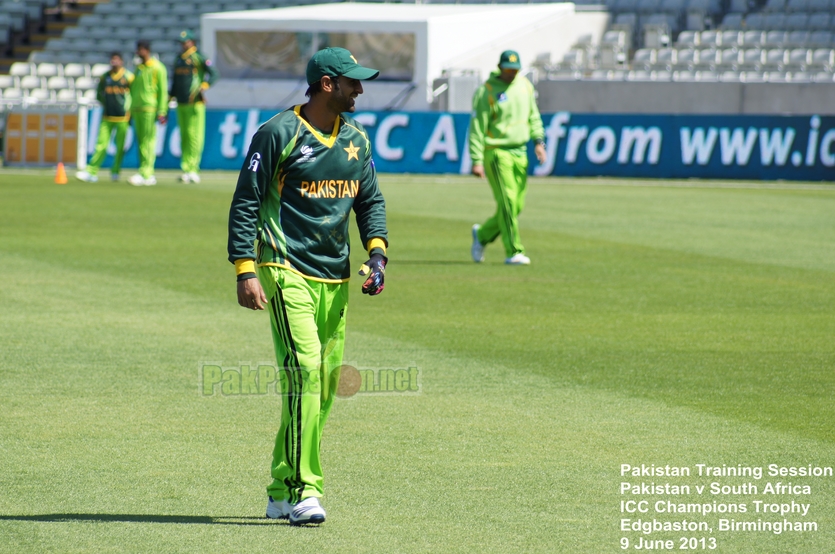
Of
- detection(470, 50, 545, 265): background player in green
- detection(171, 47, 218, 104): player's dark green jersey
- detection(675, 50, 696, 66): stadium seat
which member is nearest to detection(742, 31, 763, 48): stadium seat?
detection(675, 50, 696, 66): stadium seat

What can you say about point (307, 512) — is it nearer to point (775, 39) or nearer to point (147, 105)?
point (147, 105)

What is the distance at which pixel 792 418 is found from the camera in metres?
7.16

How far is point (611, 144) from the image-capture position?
2811 cm

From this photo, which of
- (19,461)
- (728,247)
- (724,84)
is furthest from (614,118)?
(19,461)

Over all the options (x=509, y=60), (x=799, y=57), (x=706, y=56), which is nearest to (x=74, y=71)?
(x=706, y=56)

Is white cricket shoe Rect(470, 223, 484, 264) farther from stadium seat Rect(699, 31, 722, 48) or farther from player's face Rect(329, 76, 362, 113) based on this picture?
stadium seat Rect(699, 31, 722, 48)

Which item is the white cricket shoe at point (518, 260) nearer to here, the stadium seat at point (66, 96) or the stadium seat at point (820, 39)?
the stadium seat at point (820, 39)

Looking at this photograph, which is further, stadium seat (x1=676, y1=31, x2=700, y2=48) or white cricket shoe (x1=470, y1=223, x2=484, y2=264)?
stadium seat (x1=676, y1=31, x2=700, y2=48)

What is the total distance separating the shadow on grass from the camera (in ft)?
17.1

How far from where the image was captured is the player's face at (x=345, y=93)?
5.26 m

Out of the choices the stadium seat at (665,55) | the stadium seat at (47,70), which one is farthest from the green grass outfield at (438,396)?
the stadium seat at (47,70)

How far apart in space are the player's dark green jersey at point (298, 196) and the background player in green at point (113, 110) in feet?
64.5

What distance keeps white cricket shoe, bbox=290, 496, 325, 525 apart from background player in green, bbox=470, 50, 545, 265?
848 centimetres

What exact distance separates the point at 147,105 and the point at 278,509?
19690 millimetres
